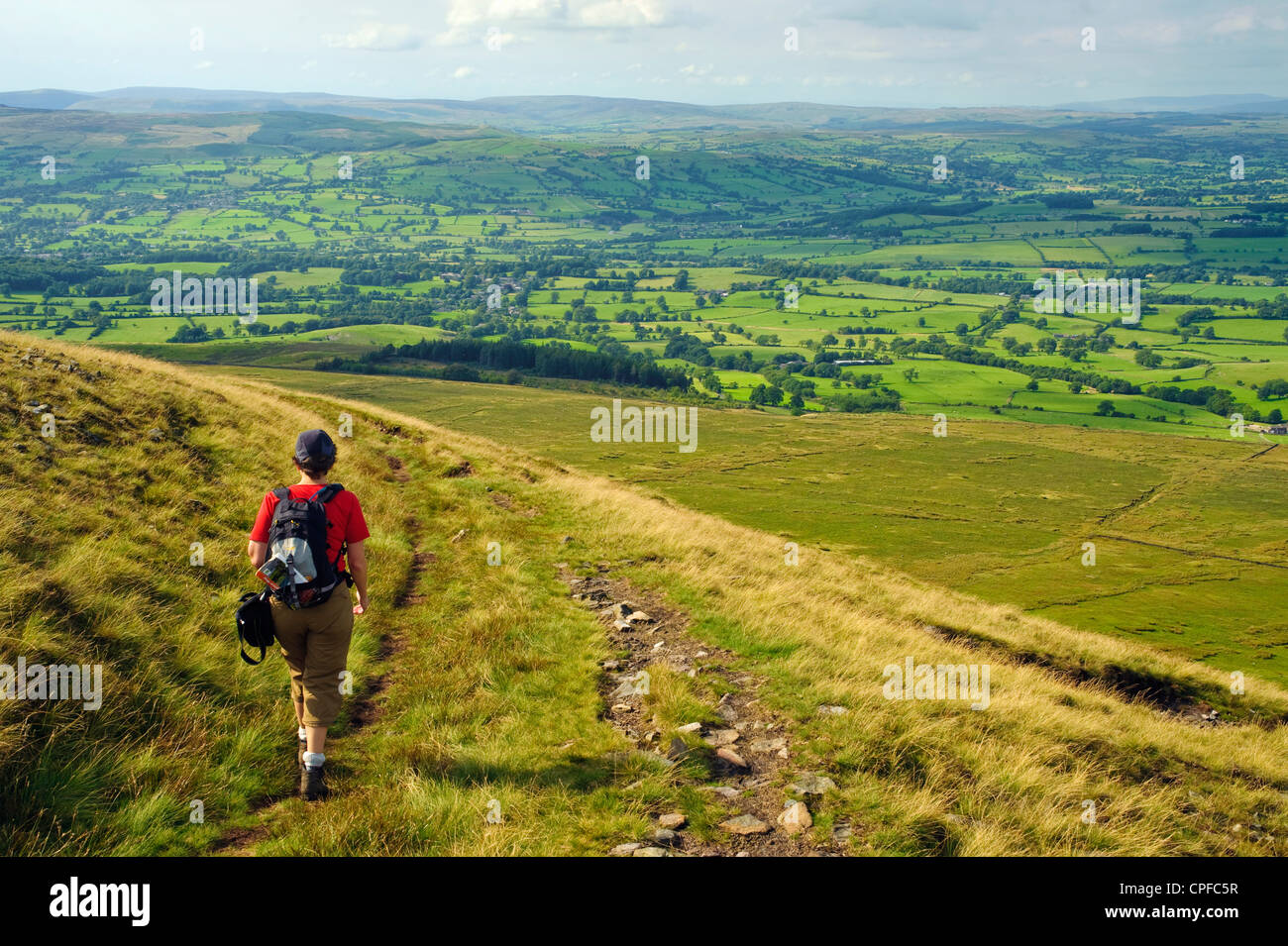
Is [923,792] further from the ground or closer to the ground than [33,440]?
closer to the ground

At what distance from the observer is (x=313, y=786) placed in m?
8.36

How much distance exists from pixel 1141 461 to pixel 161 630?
115887 millimetres

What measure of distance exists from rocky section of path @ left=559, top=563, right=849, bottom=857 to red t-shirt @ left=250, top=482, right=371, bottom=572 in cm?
424

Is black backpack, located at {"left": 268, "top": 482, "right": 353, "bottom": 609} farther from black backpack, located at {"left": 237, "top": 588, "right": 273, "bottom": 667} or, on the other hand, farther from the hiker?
black backpack, located at {"left": 237, "top": 588, "right": 273, "bottom": 667}

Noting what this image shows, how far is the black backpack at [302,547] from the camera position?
26.8ft

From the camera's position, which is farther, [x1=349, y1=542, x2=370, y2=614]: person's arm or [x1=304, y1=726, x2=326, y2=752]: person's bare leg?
[x1=349, y1=542, x2=370, y2=614]: person's arm

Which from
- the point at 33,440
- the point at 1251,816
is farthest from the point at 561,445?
the point at 1251,816

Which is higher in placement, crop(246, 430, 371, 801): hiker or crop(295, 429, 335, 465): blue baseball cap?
crop(295, 429, 335, 465): blue baseball cap

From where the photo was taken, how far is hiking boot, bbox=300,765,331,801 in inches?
328

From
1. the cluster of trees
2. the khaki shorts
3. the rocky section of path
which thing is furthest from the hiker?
the cluster of trees

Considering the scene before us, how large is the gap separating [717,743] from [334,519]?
5.40 meters
